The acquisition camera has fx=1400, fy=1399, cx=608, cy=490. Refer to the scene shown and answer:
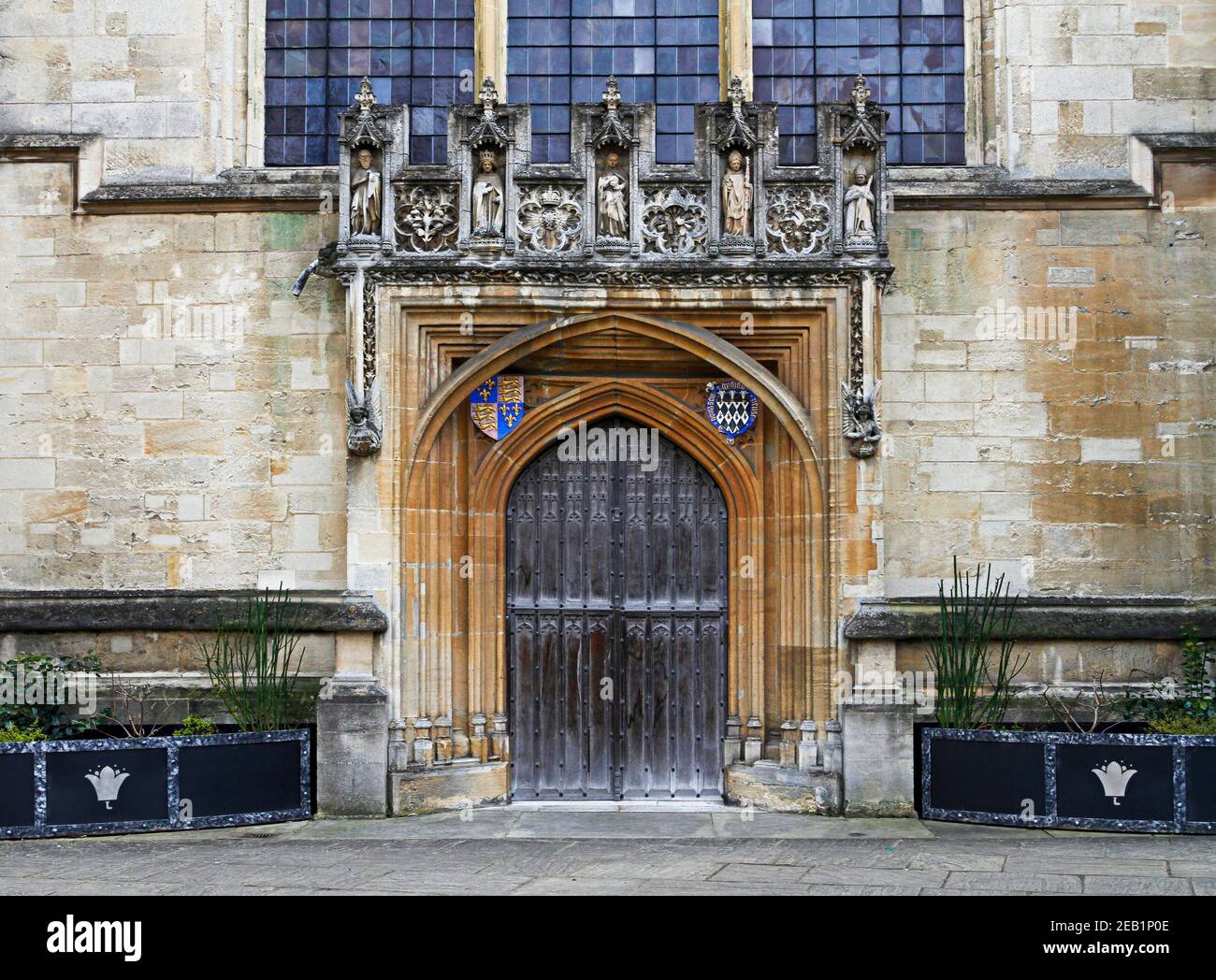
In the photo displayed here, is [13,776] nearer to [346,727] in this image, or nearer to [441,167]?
[346,727]

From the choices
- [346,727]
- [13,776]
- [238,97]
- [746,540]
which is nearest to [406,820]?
[346,727]

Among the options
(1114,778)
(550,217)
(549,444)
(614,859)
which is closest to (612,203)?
(550,217)

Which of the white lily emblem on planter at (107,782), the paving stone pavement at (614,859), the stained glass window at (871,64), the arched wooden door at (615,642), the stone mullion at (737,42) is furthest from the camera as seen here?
the stained glass window at (871,64)

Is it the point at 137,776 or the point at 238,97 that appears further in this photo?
the point at 238,97

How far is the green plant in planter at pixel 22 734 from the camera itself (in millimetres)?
10398

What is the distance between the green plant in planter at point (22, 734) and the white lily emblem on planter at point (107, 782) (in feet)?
1.79

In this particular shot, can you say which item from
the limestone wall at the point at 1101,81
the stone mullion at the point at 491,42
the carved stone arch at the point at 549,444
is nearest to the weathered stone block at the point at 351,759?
the carved stone arch at the point at 549,444

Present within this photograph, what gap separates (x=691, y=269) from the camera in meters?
11.2

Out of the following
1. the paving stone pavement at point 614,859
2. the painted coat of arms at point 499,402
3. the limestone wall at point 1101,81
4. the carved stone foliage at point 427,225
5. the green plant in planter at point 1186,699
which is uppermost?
the limestone wall at point 1101,81

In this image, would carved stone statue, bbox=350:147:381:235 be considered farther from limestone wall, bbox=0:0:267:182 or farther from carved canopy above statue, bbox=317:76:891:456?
limestone wall, bbox=0:0:267:182

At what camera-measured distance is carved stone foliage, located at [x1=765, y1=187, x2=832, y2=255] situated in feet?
37.2

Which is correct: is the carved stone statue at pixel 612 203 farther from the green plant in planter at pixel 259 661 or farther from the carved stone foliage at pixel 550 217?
the green plant in planter at pixel 259 661

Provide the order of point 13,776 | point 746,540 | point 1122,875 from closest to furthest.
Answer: point 1122,875, point 13,776, point 746,540

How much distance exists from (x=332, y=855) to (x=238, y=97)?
668 cm
